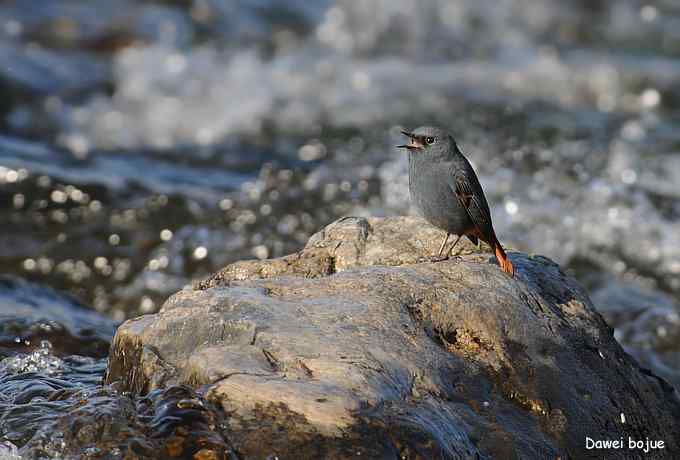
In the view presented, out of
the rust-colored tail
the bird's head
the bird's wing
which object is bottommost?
the rust-colored tail

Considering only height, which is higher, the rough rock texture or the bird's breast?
the bird's breast

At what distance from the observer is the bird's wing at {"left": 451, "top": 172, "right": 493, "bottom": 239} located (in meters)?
4.85

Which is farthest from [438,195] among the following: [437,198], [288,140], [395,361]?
[288,140]

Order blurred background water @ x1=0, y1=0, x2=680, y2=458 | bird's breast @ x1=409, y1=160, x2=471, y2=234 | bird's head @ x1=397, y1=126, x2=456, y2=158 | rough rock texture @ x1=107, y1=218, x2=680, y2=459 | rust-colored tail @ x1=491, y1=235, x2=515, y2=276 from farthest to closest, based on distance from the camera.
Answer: blurred background water @ x1=0, y1=0, x2=680, y2=458 < bird's head @ x1=397, y1=126, x2=456, y2=158 < bird's breast @ x1=409, y1=160, x2=471, y2=234 < rust-colored tail @ x1=491, y1=235, x2=515, y2=276 < rough rock texture @ x1=107, y1=218, x2=680, y2=459

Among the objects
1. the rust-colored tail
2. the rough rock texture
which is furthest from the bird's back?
the rough rock texture

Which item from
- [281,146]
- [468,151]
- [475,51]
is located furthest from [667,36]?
[281,146]

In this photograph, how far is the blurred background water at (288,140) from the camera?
331 inches

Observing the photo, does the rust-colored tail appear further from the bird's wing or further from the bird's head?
the bird's head

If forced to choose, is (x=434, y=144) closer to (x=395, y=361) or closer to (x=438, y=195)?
(x=438, y=195)

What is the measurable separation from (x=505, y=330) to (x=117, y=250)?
5445 mm

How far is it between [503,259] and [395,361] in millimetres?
1209

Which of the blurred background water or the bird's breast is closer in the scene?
the bird's breast

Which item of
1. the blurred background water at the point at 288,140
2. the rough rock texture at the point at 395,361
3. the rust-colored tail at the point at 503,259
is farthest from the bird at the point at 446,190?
the blurred background water at the point at 288,140

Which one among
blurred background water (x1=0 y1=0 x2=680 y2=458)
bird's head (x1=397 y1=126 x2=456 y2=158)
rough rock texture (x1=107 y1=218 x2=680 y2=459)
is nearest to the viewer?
rough rock texture (x1=107 y1=218 x2=680 y2=459)
